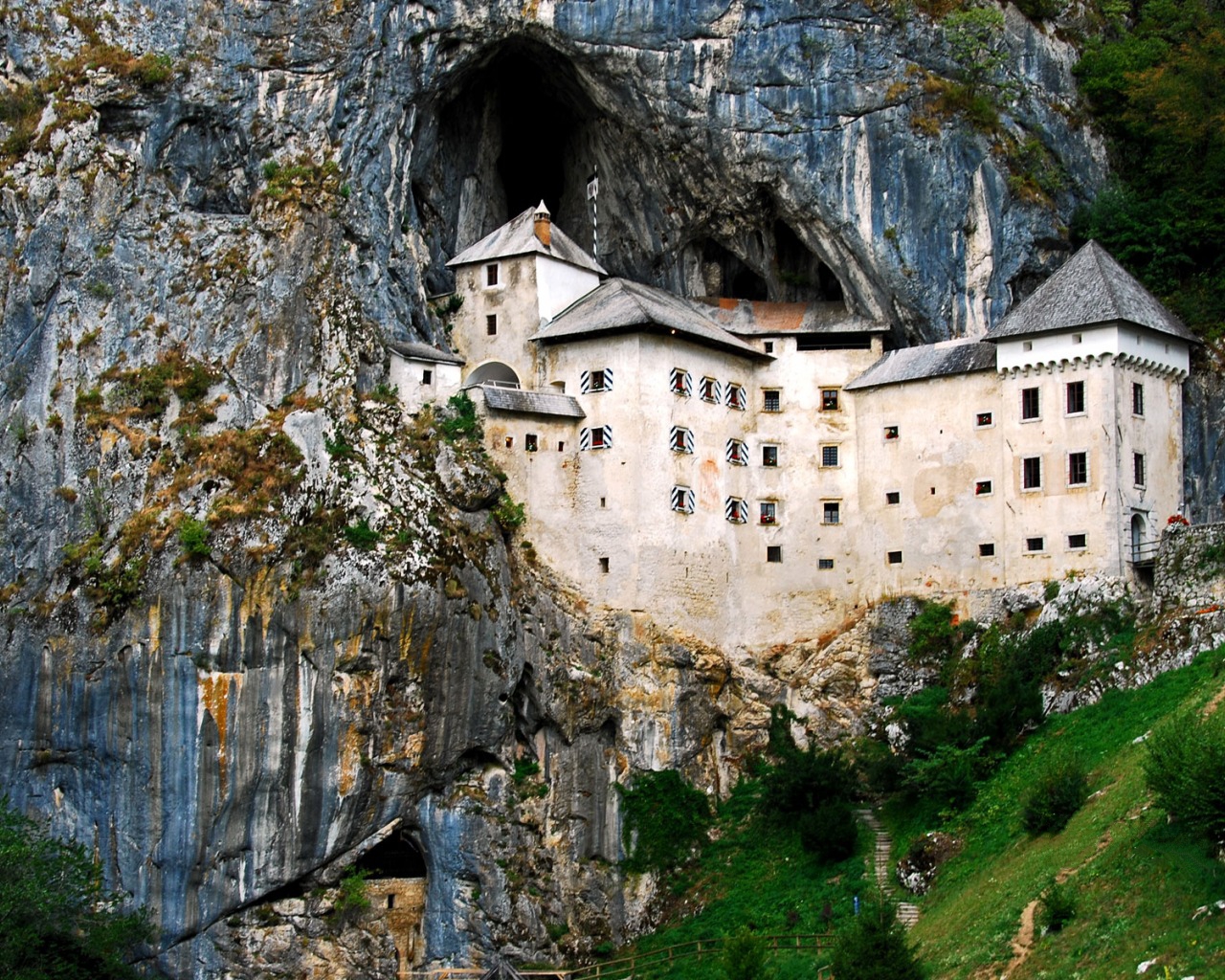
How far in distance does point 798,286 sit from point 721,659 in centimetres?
1604

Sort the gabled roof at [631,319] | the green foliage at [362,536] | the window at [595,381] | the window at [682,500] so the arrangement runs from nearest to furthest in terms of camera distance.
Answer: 1. the green foliage at [362,536]
2. the window at [682,500]
3. the gabled roof at [631,319]
4. the window at [595,381]

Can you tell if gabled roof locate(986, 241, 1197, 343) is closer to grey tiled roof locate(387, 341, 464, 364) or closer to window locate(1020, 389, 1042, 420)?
window locate(1020, 389, 1042, 420)

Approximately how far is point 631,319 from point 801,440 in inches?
326

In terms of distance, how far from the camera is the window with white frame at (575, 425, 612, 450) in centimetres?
7281

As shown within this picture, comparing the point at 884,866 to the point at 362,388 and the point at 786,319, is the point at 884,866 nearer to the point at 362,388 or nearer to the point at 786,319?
the point at 786,319

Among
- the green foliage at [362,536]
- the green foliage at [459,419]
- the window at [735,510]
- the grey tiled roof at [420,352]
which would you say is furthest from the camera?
the window at [735,510]

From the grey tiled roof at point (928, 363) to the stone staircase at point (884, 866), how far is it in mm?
16358

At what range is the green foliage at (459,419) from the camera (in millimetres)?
72062

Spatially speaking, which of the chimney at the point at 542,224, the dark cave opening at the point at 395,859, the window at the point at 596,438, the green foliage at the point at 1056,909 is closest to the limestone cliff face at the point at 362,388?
the dark cave opening at the point at 395,859

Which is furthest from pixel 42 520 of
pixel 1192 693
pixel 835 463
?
pixel 1192 693

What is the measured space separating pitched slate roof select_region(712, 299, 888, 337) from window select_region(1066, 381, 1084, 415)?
8355 millimetres

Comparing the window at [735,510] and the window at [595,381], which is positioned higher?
the window at [595,381]

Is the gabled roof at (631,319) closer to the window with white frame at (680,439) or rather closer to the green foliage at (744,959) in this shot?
the window with white frame at (680,439)

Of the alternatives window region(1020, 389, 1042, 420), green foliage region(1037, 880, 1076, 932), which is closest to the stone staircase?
green foliage region(1037, 880, 1076, 932)
